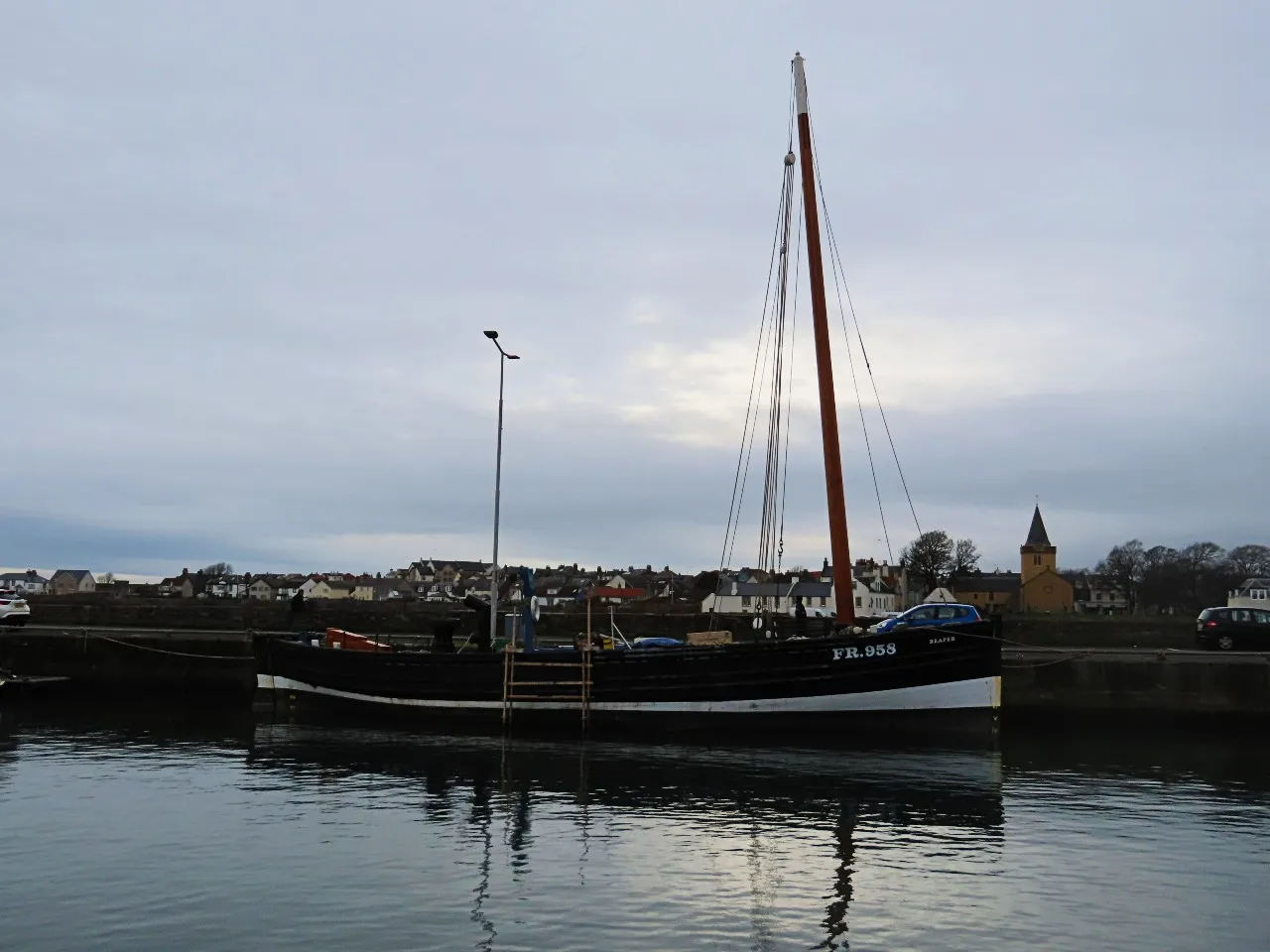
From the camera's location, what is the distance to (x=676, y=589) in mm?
147625

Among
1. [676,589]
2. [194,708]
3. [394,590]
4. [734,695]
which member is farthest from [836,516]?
[394,590]

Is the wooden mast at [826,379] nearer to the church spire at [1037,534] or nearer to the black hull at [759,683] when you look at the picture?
the black hull at [759,683]

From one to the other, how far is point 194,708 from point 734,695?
62.7ft

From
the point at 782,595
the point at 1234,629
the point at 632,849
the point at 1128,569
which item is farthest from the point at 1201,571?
the point at 632,849

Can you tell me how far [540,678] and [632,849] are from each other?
43.9 feet

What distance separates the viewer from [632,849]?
49.6 feet

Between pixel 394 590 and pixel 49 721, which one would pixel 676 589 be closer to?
pixel 394 590

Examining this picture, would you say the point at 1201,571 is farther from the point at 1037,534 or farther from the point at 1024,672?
the point at 1024,672

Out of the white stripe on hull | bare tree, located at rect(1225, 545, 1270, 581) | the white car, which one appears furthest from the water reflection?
bare tree, located at rect(1225, 545, 1270, 581)

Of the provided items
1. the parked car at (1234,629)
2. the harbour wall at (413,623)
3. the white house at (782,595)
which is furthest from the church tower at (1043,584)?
the parked car at (1234,629)

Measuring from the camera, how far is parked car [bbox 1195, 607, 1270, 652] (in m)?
35.2

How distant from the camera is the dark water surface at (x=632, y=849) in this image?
11484 millimetres

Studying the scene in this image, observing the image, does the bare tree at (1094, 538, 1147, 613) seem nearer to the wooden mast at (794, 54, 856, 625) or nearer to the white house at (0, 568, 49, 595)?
the wooden mast at (794, 54, 856, 625)

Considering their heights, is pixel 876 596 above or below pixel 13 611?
above
